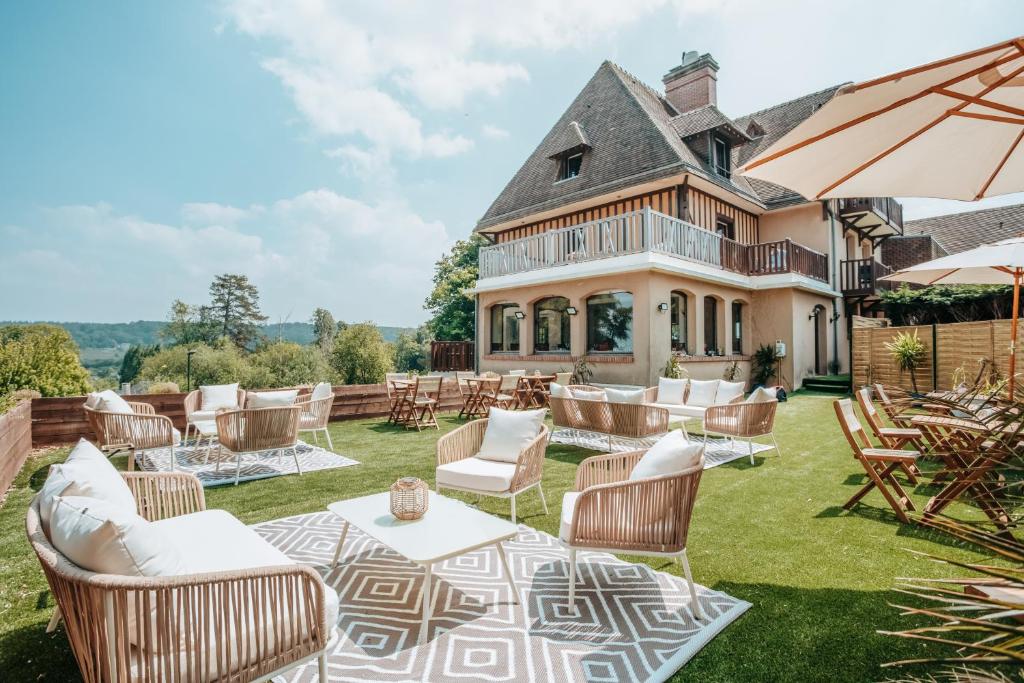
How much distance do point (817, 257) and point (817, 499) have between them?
11.8 m

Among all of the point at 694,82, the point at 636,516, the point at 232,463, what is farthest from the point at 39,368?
the point at 694,82

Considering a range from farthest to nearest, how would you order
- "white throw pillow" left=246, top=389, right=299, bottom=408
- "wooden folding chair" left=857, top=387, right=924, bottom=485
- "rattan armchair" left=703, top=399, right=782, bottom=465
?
"white throw pillow" left=246, top=389, right=299, bottom=408
"rattan armchair" left=703, top=399, right=782, bottom=465
"wooden folding chair" left=857, top=387, right=924, bottom=485

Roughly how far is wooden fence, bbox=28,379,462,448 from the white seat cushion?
609 cm

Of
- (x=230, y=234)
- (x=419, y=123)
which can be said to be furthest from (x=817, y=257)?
(x=230, y=234)

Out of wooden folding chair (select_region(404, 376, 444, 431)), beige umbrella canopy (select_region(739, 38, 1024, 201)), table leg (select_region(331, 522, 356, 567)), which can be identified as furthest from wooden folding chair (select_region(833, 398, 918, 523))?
wooden folding chair (select_region(404, 376, 444, 431))

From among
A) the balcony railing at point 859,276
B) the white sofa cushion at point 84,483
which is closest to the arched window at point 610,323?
the balcony railing at point 859,276

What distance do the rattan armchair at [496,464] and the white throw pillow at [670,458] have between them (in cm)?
107

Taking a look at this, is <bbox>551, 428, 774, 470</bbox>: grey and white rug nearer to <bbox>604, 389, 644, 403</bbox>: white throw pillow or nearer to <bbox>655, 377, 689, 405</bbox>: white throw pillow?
<bbox>604, 389, 644, 403</bbox>: white throw pillow

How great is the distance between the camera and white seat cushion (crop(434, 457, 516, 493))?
13.0 ft

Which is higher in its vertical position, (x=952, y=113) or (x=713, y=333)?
(x=952, y=113)

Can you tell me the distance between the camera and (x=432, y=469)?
5.94 meters

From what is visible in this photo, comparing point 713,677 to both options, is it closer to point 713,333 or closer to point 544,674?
point 544,674

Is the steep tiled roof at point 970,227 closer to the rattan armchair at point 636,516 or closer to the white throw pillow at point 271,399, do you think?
the rattan armchair at point 636,516

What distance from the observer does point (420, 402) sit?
902cm
